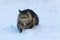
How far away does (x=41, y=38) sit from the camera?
230 inches

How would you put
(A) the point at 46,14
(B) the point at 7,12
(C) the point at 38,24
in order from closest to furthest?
(C) the point at 38,24 → (A) the point at 46,14 → (B) the point at 7,12

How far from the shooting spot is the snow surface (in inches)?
236

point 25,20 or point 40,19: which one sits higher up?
point 25,20

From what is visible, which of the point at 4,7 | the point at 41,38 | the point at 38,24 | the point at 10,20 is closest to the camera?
the point at 41,38

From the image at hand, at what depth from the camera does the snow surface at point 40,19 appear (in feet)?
19.7

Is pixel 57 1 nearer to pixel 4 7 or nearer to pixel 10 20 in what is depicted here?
pixel 4 7

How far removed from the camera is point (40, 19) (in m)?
7.72

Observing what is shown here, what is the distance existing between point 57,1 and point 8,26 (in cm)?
372

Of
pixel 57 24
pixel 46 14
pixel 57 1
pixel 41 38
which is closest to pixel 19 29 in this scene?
pixel 41 38

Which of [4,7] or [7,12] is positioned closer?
[7,12]

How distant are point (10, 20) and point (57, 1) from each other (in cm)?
307

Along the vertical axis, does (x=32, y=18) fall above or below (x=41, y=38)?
above

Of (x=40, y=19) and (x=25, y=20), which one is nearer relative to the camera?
(x=25, y=20)

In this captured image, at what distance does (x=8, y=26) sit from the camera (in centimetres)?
704
